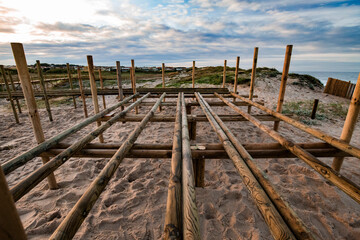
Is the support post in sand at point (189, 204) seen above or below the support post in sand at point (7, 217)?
below

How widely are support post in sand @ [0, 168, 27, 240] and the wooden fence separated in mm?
17872

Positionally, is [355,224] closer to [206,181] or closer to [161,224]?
[206,181]

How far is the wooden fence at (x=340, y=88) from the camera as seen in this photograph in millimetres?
12422

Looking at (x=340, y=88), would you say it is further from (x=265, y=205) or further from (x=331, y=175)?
(x=265, y=205)

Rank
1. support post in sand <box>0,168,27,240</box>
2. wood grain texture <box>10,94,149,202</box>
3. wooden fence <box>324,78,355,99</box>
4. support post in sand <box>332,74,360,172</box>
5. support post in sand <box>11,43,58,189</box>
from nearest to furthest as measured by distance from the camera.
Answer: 1. support post in sand <box>0,168,27,240</box>
2. wood grain texture <box>10,94,149,202</box>
3. support post in sand <box>11,43,58,189</box>
4. support post in sand <box>332,74,360,172</box>
5. wooden fence <box>324,78,355,99</box>

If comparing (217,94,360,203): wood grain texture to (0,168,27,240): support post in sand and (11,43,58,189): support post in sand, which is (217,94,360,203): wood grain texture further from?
(11,43,58,189): support post in sand

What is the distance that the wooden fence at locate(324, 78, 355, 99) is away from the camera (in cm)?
1242

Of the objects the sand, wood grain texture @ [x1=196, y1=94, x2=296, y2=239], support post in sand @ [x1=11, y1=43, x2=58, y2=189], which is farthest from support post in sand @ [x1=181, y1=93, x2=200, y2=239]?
support post in sand @ [x1=11, y1=43, x2=58, y2=189]

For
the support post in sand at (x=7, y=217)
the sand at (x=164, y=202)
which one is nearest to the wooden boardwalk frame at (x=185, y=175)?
the support post in sand at (x=7, y=217)

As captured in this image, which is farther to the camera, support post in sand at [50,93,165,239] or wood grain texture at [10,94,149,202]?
wood grain texture at [10,94,149,202]

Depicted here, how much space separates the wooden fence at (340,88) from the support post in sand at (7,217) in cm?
1787

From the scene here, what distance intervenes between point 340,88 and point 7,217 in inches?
725

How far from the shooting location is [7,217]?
64 cm

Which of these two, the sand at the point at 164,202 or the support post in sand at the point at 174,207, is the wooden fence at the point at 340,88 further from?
the support post in sand at the point at 174,207
